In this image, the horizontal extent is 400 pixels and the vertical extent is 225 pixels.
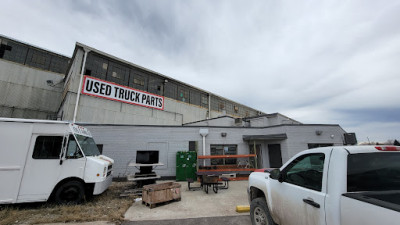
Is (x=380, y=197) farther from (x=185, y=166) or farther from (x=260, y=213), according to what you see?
(x=185, y=166)

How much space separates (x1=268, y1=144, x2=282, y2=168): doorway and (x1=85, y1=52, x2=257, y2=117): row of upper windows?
1217 centimetres

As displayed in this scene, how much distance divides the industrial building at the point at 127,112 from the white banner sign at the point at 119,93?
72 mm

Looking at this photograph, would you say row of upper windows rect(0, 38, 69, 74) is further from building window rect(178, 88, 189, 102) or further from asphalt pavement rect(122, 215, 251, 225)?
asphalt pavement rect(122, 215, 251, 225)

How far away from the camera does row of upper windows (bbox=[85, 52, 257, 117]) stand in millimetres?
15008

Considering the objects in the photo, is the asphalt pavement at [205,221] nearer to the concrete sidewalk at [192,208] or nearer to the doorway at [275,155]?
the concrete sidewalk at [192,208]

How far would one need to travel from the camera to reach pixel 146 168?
32.0ft

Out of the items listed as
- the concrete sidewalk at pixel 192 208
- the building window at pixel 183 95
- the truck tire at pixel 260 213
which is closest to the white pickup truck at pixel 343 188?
the truck tire at pixel 260 213

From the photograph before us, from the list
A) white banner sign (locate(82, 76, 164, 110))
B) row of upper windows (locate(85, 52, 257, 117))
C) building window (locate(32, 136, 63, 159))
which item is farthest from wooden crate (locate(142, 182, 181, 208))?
row of upper windows (locate(85, 52, 257, 117))

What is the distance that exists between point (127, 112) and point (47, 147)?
395 inches

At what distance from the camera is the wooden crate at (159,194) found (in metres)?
6.16

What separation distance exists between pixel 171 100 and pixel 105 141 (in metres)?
9.68

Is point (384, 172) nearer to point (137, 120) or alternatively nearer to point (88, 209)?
point (88, 209)

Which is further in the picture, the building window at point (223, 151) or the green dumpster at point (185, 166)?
the building window at point (223, 151)

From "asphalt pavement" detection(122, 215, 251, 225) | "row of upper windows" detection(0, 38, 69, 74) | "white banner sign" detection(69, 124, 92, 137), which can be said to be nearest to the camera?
"asphalt pavement" detection(122, 215, 251, 225)
